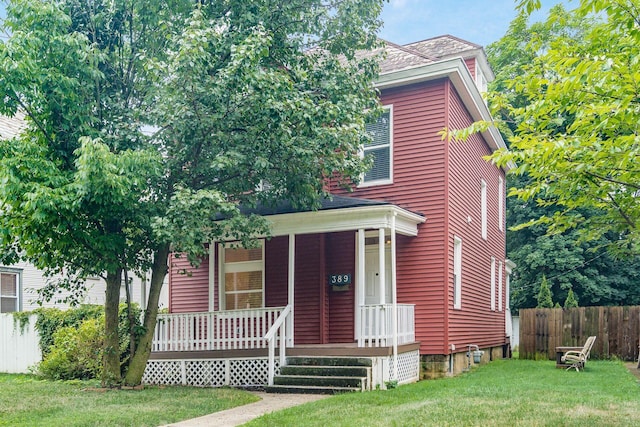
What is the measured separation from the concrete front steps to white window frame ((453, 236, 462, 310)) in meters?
3.50

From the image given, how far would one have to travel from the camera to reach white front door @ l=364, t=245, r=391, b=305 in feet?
43.1

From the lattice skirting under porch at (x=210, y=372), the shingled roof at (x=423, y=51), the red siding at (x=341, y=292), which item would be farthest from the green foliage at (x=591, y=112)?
the lattice skirting under porch at (x=210, y=372)

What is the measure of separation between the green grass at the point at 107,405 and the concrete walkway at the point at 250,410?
21cm

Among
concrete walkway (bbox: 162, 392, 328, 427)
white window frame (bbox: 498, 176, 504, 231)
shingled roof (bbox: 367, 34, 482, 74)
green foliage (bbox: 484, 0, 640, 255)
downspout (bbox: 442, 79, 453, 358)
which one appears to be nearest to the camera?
green foliage (bbox: 484, 0, 640, 255)

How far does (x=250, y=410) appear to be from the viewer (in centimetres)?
852

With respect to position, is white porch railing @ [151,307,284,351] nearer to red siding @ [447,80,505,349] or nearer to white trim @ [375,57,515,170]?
red siding @ [447,80,505,349]

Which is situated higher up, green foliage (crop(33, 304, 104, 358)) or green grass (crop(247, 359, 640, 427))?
green foliage (crop(33, 304, 104, 358))

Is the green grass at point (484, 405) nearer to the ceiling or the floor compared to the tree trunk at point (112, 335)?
nearer to the floor

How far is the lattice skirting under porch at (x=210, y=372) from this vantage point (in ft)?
37.9

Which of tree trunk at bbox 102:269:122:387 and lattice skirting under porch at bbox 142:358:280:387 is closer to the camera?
tree trunk at bbox 102:269:122:387

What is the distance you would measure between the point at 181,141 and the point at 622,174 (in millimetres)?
6527

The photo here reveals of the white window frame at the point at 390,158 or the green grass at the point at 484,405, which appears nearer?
the green grass at the point at 484,405

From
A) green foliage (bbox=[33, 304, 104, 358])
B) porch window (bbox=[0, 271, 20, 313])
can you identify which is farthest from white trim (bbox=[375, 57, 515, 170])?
porch window (bbox=[0, 271, 20, 313])

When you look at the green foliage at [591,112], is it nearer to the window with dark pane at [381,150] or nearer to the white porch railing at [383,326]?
the white porch railing at [383,326]
